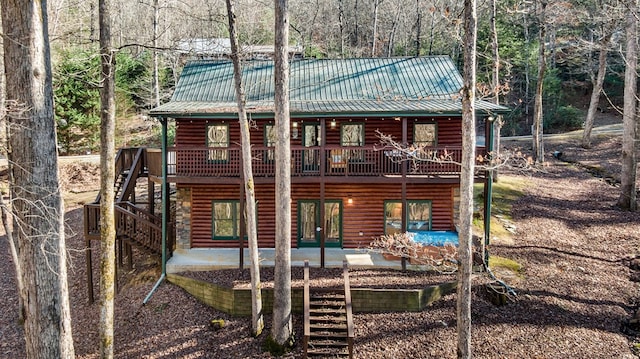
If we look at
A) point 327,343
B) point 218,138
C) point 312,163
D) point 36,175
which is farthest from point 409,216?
point 36,175

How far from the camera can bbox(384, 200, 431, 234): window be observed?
15.2 m

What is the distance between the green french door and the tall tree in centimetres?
912

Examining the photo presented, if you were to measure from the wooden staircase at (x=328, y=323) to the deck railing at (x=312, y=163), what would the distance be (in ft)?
13.0

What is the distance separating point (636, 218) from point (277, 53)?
15.6 metres

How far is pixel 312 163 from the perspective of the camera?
1498 cm

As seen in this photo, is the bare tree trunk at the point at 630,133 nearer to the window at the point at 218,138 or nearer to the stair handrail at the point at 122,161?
the window at the point at 218,138

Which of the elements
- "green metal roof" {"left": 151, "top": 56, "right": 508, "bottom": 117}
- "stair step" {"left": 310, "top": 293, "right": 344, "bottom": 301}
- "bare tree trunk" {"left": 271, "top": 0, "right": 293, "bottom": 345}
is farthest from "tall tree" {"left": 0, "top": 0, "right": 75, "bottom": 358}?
"green metal roof" {"left": 151, "top": 56, "right": 508, "bottom": 117}

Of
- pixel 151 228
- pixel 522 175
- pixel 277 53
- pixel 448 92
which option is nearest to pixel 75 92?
pixel 151 228

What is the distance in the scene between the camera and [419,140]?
1498 centimetres

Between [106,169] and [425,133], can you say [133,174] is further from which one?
[425,133]

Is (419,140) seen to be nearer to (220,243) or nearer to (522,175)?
(220,243)

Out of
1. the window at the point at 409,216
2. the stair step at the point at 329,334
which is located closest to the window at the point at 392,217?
the window at the point at 409,216

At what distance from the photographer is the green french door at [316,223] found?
49.5 feet

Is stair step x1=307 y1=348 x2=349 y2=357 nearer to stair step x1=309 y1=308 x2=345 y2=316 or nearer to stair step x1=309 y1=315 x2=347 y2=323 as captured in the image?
stair step x1=309 y1=315 x2=347 y2=323
